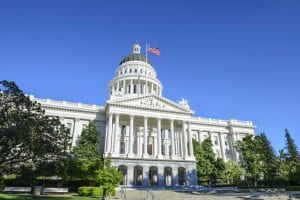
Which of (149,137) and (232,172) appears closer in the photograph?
(232,172)

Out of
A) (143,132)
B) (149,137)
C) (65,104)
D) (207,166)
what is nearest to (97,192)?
(143,132)

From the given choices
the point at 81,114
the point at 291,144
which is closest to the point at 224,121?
the point at 291,144

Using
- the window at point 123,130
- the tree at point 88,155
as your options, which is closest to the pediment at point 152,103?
the window at point 123,130

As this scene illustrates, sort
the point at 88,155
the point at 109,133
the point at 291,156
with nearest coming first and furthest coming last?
1. the point at 88,155
2. the point at 109,133
3. the point at 291,156

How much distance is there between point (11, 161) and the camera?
2214cm

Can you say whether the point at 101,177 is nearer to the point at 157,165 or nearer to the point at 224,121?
the point at 157,165

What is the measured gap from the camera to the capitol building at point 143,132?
4841cm

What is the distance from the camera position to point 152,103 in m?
53.9

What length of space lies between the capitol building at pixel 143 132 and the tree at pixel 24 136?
23.4m

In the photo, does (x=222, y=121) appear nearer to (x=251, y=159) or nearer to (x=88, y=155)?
(x=251, y=159)

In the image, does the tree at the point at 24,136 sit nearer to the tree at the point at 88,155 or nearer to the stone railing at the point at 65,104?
the tree at the point at 88,155

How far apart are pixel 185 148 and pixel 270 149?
2037cm

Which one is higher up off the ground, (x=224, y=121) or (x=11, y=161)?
(x=224, y=121)

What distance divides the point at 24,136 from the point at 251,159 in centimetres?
4701
